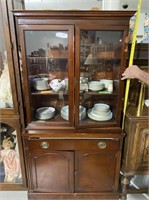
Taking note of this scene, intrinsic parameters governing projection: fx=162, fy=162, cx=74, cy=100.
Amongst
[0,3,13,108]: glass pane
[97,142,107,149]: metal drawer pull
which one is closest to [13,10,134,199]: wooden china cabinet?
[97,142,107,149]: metal drawer pull

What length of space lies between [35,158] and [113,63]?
1.12 m

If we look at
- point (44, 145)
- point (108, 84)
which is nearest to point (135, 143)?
point (108, 84)

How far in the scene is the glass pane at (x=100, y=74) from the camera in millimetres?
1298

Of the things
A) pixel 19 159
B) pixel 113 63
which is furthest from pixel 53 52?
pixel 19 159

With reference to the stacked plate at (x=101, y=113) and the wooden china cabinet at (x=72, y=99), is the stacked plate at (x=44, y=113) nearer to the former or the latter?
the wooden china cabinet at (x=72, y=99)

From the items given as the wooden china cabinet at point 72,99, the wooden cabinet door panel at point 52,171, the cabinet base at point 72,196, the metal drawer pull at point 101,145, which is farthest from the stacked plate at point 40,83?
the cabinet base at point 72,196

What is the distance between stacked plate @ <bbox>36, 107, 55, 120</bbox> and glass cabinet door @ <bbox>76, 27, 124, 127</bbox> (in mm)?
293

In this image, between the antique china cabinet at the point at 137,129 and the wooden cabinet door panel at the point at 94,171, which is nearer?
the antique china cabinet at the point at 137,129

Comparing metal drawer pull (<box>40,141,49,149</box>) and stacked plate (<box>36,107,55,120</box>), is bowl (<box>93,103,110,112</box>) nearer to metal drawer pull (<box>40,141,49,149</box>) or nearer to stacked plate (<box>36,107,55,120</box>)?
stacked plate (<box>36,107,55,120</box>)

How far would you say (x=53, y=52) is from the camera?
1.38 meters

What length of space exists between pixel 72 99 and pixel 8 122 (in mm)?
614

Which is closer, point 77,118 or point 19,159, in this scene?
point 77,118

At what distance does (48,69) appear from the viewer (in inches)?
58.2

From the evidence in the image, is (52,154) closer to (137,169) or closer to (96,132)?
(96,132)
